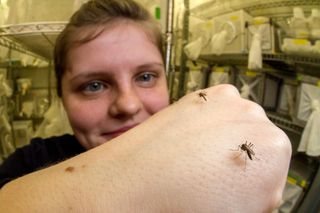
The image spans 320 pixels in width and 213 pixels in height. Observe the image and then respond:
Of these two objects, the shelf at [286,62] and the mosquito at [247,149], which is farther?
the shelf at [286,62]

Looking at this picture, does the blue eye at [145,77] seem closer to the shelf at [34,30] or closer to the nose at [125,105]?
the nose at [125,105]

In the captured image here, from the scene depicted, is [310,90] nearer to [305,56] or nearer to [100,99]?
[305,56]

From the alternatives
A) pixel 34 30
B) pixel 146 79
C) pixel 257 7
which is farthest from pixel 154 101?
pixel 257 7

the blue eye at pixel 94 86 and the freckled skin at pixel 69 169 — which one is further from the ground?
the blue eye at pixel 94 86

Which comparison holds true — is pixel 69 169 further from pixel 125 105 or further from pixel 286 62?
pixel 286 62

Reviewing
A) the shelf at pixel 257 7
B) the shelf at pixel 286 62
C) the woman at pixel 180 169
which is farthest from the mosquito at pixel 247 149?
the shelf at pixel 257 7

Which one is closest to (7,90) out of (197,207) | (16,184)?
(16,184)

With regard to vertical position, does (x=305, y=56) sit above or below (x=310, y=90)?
above

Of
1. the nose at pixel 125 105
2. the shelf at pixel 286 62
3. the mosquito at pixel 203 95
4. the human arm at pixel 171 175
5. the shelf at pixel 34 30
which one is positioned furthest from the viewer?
the shelf at pixel 286 62
